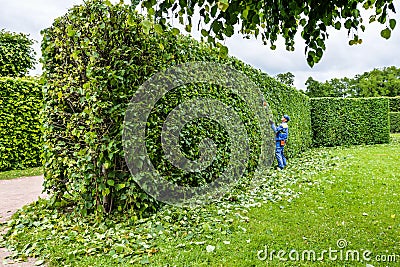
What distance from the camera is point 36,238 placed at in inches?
148

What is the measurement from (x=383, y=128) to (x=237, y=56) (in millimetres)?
11709

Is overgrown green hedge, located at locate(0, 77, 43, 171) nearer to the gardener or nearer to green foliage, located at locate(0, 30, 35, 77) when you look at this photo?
green foliage, located at locate(0, 30, 35, 77)

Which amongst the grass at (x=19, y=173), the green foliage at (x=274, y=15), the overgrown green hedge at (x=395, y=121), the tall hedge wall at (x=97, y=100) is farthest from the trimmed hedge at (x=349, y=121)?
the green foliage at (x=274, y=15)

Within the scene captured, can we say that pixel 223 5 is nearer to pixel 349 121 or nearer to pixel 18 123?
pixel 18 123

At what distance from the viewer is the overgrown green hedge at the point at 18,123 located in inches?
377

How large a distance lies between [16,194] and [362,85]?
46.3 meters

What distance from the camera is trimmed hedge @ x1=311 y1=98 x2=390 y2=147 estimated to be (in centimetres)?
1494

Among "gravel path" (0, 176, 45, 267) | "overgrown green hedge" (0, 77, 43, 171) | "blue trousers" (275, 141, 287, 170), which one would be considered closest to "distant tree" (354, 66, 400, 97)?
"blue trousers" (275, 141, 287, 170)

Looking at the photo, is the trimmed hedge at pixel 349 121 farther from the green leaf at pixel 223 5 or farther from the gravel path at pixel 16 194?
the green leaf at pixel 223 5

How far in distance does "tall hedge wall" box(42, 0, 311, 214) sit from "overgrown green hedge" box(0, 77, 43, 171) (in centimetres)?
582

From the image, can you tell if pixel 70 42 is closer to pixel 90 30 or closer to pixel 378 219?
pixel 90 30

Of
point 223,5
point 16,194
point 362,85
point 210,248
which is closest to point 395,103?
point 362,85

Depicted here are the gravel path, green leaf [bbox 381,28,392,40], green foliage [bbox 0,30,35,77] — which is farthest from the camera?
green foliage [bbox 0,30,35,77]

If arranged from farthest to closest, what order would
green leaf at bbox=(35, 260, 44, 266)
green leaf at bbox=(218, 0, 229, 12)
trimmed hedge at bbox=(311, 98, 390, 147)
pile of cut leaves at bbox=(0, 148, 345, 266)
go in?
1. trimmed hedge at bbox=(311, 98, 390, 147)
2. pile of cut leaves at bbox=(0, 148, 345, 266)
3. green leaf at bbox=(35, 260, 44, 266)
4. green leaf at bbox=(218, 0, 229, 12)
